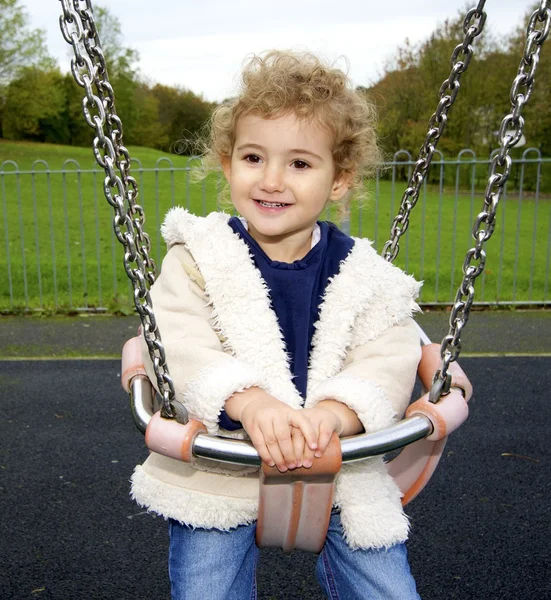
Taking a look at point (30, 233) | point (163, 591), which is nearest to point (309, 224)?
point (163, 591)

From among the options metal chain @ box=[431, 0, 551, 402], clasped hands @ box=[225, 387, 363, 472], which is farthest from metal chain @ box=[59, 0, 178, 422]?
metal chain @ box=[431, 0, 551, 402]

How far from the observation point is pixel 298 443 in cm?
126

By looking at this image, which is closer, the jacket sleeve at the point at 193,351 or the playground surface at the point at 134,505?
the jacket sleeve at the point at 193,351

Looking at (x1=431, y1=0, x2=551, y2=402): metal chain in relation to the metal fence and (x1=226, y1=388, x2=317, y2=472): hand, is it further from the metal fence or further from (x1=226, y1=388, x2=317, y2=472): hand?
the metal fence

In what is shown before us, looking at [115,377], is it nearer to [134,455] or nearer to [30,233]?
[134,455]

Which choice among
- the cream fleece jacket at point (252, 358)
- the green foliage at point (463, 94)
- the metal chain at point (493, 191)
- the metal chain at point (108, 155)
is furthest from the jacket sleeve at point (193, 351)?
the green foliage at point (463, 94)

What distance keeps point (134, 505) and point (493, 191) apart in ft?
7.52

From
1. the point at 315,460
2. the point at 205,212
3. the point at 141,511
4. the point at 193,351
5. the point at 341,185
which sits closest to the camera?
the point at 315,460

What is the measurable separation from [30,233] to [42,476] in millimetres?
9763

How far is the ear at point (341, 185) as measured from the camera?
1.75 meters

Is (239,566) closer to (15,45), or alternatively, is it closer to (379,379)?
(379,379)

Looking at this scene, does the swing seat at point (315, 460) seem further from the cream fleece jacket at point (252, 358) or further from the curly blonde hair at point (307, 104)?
the curly blonde hair at point (307, 104)

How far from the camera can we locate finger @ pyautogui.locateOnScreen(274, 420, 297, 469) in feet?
4.10

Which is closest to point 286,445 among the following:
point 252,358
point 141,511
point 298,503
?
point 298,503
